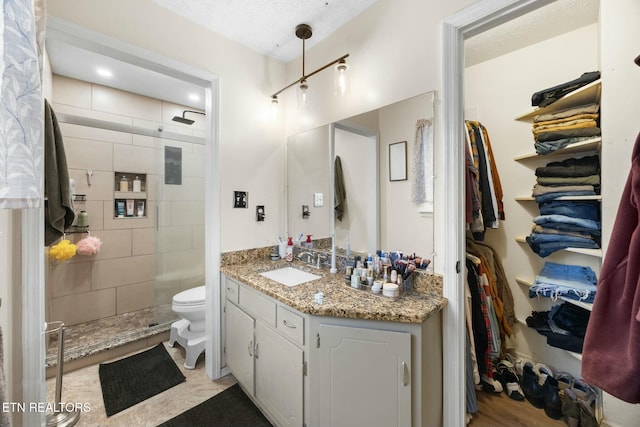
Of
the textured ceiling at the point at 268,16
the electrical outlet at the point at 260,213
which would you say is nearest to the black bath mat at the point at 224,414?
the electrical outlet at the point at 260,213

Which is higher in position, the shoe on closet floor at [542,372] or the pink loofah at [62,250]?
the pink loofah at [62,250]

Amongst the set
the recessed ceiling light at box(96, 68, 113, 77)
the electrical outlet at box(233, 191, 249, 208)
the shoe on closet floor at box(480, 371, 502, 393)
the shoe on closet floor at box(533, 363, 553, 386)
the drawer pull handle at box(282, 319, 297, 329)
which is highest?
the recessed ceiling light at box(96, 68, 113, 77)

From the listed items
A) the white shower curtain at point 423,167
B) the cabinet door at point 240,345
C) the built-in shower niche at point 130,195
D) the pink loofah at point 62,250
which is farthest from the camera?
the built-in shower niche at point 130,195

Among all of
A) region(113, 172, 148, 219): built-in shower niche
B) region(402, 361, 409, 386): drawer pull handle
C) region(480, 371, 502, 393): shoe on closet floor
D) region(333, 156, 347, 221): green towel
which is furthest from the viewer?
region(113, 172, 148, 219): built-in shower niche

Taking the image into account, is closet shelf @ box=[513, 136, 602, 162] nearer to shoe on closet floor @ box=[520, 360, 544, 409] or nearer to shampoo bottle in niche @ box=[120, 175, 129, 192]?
shoe on closet floor @ box=[520, 360, 544, 409]

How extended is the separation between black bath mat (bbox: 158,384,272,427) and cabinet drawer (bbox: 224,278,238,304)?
0.62 meters

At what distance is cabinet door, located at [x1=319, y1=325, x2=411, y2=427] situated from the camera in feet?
3.59

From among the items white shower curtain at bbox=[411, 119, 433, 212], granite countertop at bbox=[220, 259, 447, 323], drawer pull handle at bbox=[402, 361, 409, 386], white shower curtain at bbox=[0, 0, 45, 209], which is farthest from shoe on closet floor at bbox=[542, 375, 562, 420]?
white shower curtain at bbox=[0, 0, 45, 209]

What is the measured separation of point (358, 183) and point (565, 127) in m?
1.30

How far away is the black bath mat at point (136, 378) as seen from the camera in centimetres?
168

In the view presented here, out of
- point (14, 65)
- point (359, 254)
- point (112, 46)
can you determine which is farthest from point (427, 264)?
point (112, 46)

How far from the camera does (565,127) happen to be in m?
1.57

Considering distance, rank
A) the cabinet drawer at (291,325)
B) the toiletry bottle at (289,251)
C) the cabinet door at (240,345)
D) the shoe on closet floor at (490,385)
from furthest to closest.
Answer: the toiletry bottle at (289,251) < the shoe on closet floor at (490,385) < the cabinet door at (240,345) < the cabinet drawer at (291,325)

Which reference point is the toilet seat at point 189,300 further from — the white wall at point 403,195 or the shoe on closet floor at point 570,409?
the shoe on closet floor at point 570,409
